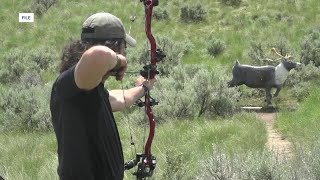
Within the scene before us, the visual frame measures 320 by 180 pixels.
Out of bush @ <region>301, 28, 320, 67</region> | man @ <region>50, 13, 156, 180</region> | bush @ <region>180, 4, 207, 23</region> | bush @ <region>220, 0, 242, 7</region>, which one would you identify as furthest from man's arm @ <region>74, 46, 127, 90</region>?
bush @ <region>220, 0, 242, 7</region>

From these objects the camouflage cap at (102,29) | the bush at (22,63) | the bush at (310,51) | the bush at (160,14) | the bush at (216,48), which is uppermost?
the camouflage cap at (102,29)

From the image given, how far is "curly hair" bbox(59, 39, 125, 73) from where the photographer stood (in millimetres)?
2943

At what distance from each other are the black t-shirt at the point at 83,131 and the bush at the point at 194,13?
16.9m

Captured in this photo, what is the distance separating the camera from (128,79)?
12.3 metres

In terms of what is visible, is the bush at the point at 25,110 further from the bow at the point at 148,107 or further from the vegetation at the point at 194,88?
the bow at the point at 148,107

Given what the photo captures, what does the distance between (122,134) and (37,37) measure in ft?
44.3

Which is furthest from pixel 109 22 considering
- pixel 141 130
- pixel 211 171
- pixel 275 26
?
pixel 275 26

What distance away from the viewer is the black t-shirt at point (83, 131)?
2.86m

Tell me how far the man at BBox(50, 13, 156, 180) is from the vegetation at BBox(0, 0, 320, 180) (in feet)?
3.76

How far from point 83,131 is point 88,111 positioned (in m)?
0.10

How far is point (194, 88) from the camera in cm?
992

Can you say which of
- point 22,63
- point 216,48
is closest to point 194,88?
point 216,48

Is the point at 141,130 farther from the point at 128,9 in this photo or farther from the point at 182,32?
the point at 128,9

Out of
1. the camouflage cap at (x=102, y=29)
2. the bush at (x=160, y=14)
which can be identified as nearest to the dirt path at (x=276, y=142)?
the camouflage cap at (x=102, y=29)
